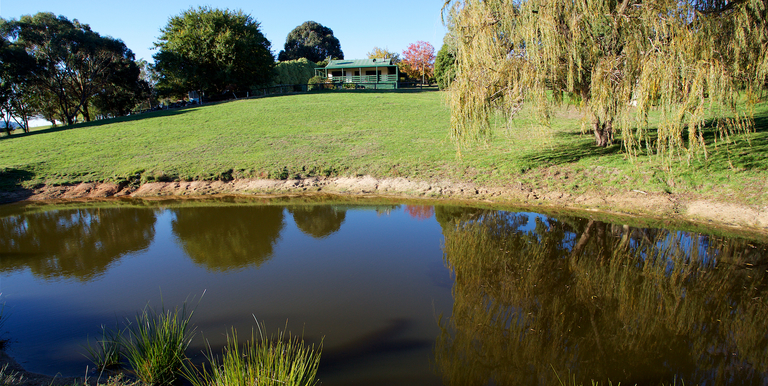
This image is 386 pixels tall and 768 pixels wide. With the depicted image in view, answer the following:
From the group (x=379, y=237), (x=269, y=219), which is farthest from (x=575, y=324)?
(x=269, y=219)

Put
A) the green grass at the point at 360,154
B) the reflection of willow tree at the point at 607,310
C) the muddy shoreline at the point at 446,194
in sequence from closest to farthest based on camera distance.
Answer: the reflection of willow tree at the point at 607,310 → the muddy shoreline at the point at 446,194 → the green grass at the point at 360,154

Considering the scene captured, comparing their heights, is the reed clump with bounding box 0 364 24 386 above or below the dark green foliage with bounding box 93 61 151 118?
below

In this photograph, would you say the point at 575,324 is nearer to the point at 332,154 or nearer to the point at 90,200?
the point at 332,154

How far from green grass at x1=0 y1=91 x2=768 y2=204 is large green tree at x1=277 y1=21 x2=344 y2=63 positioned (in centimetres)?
4585

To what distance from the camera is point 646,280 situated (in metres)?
6.11

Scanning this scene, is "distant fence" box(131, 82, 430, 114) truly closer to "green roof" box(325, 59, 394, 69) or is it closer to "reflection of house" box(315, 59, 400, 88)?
"reflection of house" box(315, 59, 400, 88)

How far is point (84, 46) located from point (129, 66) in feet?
15.4

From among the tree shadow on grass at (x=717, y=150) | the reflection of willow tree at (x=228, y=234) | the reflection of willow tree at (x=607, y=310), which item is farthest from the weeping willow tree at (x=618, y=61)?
the reflection of willow tree at (x=228, y=234)

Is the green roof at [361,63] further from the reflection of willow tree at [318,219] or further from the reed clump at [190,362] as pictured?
the reed clump at [190,362]

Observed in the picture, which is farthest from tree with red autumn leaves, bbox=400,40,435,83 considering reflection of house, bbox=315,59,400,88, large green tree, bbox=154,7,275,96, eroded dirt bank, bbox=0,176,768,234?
eroded dirt bank, bbox=0,176,768,234

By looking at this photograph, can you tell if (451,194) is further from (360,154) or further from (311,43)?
(311,43)

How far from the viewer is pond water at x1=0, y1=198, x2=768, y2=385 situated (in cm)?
431

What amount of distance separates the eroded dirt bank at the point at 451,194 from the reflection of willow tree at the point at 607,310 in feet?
4.65

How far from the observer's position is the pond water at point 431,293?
4.31m
